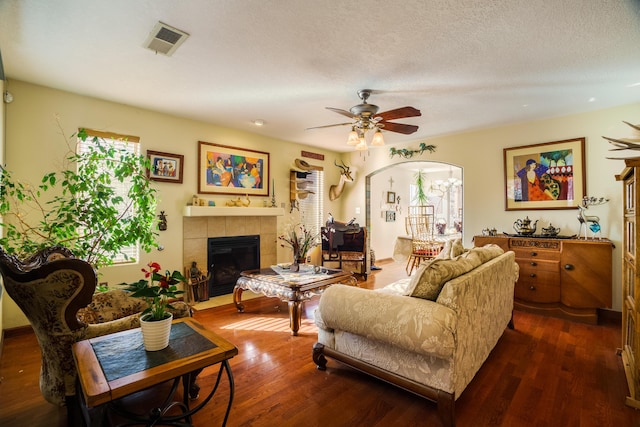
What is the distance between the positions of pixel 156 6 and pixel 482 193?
15.1 ft

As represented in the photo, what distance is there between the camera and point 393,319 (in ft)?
6.23

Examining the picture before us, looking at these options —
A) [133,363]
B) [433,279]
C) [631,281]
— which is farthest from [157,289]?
[631,281]

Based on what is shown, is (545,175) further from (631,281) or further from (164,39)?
(164,39)

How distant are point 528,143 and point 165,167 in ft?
16.3

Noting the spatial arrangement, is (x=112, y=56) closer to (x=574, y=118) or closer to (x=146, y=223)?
(x=146, y=223)

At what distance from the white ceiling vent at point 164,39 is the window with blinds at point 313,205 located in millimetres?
3661

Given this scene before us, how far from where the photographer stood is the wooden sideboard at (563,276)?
11.5 feet

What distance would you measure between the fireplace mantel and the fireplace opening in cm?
43

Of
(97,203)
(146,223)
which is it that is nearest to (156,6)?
(97,203)

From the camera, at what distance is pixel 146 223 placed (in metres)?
2.97

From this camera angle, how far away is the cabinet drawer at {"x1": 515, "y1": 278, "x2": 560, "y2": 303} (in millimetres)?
3732

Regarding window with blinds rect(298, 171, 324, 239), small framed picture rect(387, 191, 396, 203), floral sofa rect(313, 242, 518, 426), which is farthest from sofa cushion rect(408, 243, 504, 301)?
small framed picture rect(387, 191, 396, 203)

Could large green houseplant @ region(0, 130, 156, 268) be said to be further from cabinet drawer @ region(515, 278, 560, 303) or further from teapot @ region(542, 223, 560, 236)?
teapot @ region(542, 223, 560, 236)

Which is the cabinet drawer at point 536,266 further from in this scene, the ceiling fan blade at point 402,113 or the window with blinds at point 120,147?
the window with blinds at point 120,147
